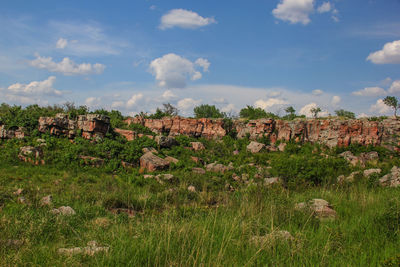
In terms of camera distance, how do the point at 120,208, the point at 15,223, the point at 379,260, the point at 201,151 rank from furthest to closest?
the point at 201,151 → the point at 120,208 → the point at 15,223 → the point at 379,260

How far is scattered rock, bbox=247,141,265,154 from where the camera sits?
81.6 ft

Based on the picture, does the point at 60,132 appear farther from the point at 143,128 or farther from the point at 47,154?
the point at 143,128

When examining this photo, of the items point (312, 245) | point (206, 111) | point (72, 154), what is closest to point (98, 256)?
point (312, 245)

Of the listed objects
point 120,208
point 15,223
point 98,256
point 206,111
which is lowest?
point 120,208

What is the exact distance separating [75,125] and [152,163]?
8.40m

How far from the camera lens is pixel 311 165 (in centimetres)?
1483

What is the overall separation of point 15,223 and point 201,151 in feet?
65.4

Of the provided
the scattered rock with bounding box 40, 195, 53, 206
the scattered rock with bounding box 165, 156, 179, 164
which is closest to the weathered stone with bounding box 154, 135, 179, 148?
the scattered rock with bounding box 165, 156, 179, 164

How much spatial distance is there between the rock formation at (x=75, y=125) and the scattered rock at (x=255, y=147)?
1268 cm

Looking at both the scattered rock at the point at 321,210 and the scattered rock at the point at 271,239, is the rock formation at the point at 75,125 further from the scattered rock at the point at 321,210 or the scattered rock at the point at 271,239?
the scattered rock at the point at 271,239

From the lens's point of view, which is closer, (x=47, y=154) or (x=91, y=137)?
(x=47, y=154)

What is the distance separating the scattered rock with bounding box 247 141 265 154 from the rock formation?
41.6 feet

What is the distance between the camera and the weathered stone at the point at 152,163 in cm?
1812

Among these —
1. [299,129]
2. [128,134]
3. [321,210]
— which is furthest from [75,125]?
[321,210]
